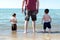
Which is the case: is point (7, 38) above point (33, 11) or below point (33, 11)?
below

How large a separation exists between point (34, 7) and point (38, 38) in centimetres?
186

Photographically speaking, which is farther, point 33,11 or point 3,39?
point 33,11

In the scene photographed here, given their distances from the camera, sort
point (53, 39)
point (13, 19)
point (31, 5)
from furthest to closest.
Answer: point (13, 19) → point (31, 5) → point (53, 39)

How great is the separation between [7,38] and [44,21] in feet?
8.30

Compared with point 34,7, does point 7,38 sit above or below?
below

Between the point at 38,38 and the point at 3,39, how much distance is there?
47.3 inches

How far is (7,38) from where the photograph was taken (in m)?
8.41

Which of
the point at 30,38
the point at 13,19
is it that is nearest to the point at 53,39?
the point at 30,38

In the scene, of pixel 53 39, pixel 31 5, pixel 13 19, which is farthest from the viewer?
pixel 13 19

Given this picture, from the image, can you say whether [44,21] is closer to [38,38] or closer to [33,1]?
[33,1]

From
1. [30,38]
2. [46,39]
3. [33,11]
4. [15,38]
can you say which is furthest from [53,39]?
[33,11]

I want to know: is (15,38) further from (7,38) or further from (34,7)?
(34,7)

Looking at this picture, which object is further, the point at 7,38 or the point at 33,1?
the point at 33,1

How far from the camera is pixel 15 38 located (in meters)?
8.47
